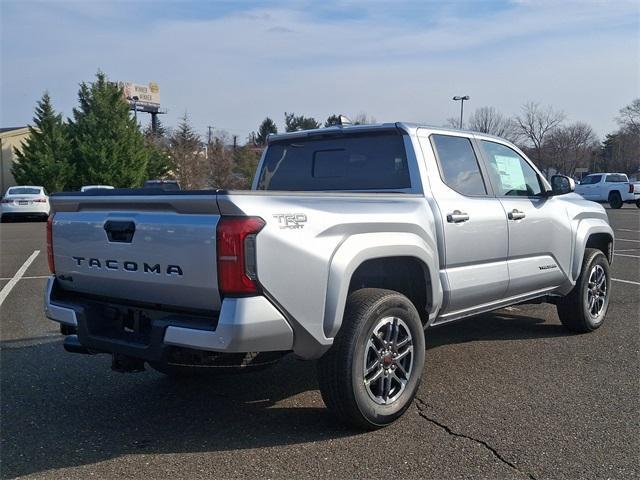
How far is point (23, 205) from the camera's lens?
2430 cm

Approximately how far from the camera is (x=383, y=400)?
13.2 ft

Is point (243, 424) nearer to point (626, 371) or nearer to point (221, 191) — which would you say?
point (221, 191)

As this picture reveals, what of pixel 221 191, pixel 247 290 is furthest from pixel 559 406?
pixel 221 191

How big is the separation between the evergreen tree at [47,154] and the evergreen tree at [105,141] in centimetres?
64

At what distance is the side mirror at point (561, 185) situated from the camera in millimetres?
5926

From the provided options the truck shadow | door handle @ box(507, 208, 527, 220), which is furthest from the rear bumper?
door handle @ box(507, 208, 527, 220)

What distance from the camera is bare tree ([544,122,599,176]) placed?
7175 cm

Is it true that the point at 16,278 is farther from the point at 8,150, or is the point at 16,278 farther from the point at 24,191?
the point at 8,150

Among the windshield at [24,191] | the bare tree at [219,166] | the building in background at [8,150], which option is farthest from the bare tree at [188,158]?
the building in background at [8,150]

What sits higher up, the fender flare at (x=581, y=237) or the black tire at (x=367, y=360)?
the fender flare at (x=581, y=237)

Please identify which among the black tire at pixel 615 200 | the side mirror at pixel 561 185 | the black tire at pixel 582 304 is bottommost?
the black tire at pixel 615 200

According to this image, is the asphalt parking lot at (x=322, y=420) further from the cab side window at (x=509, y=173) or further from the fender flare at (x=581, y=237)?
the cab side window at (x=509, y=173)

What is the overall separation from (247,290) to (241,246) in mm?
233

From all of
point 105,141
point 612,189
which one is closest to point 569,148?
point 612,189
